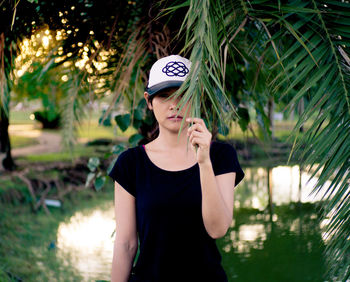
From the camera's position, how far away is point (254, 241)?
5.37 m

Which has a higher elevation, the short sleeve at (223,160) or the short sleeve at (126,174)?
the short sleeve at (223,160)

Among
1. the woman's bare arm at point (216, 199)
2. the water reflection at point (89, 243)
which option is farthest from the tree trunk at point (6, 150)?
the woman's bare arm at point (216, 199)

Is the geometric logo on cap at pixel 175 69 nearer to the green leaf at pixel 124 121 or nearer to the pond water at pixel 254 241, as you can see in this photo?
the green leaf at pixel 124 121

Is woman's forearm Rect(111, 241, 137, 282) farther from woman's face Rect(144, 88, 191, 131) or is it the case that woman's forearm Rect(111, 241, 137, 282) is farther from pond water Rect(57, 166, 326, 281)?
pond water Rect(57, 166, 326, 281)

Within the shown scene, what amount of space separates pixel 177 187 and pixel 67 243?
4.42 meters

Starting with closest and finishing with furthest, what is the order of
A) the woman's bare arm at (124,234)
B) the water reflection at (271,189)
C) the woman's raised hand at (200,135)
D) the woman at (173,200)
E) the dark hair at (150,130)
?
1. the woman's raised hand at (200,135)
2. the woman at (173,200)
3. the woman's bare arm at (124,234)
4. the dark hair at (150,130)
5. the water reflection at (271,189)

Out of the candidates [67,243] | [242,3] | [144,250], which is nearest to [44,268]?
[67,243]

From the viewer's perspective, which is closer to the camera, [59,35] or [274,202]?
[59,35]

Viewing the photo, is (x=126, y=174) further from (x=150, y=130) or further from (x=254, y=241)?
(x=254, y=241)

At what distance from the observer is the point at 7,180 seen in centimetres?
690

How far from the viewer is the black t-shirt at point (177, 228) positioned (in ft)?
4.51

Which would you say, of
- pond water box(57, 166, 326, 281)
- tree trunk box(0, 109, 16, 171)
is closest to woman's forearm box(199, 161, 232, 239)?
pond water box(57, 166, 326, 281)

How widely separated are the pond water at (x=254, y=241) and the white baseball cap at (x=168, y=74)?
2485mm

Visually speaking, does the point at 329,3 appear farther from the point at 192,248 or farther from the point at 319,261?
the point at 319,261
